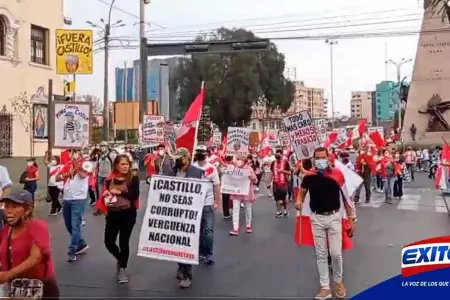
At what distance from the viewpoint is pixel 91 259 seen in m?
10.1

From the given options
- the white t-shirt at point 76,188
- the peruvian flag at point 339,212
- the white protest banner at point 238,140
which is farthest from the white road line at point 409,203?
the white t-shirt at point 76,188

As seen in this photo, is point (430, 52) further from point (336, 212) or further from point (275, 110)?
point (336, 212)

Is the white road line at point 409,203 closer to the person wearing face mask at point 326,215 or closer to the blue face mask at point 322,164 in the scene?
the person wearing face mask at point 326,215

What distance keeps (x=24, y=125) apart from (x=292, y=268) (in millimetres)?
19713

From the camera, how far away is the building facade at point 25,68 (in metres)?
Result: 26.0

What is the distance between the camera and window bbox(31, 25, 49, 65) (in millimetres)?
28094

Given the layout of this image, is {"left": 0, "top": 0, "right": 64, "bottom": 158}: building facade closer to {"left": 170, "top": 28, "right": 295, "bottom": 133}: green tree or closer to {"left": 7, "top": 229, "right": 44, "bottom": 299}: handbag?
{"left": 7, "top": 229, "right": 44, "bottom": 299}: handbag

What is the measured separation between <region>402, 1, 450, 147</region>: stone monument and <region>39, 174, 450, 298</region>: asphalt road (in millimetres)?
33234

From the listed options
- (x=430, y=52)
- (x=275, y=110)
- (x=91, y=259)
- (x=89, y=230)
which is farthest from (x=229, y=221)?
(x=275, y=110)

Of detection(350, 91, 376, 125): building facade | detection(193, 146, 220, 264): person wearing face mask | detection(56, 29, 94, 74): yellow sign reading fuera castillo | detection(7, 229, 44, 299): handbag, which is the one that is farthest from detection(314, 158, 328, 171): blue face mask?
detection(350, 91, 376, 125): building facade

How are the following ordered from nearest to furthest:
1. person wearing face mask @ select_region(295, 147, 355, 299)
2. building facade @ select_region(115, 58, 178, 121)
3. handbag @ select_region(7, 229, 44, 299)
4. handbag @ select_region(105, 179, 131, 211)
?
handbag @ select_region(7, 229, 44, 299)
person wearing face mask @ select_region(295, 147, 355, 299)
handbag @ select_region(105, 179, 131, 211)
building facade @ select_region(115, 58, 178, 121)

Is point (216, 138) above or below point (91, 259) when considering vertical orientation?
above

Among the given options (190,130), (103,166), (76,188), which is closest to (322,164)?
(190,130)

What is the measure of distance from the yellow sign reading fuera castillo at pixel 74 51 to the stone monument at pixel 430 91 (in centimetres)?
3038
